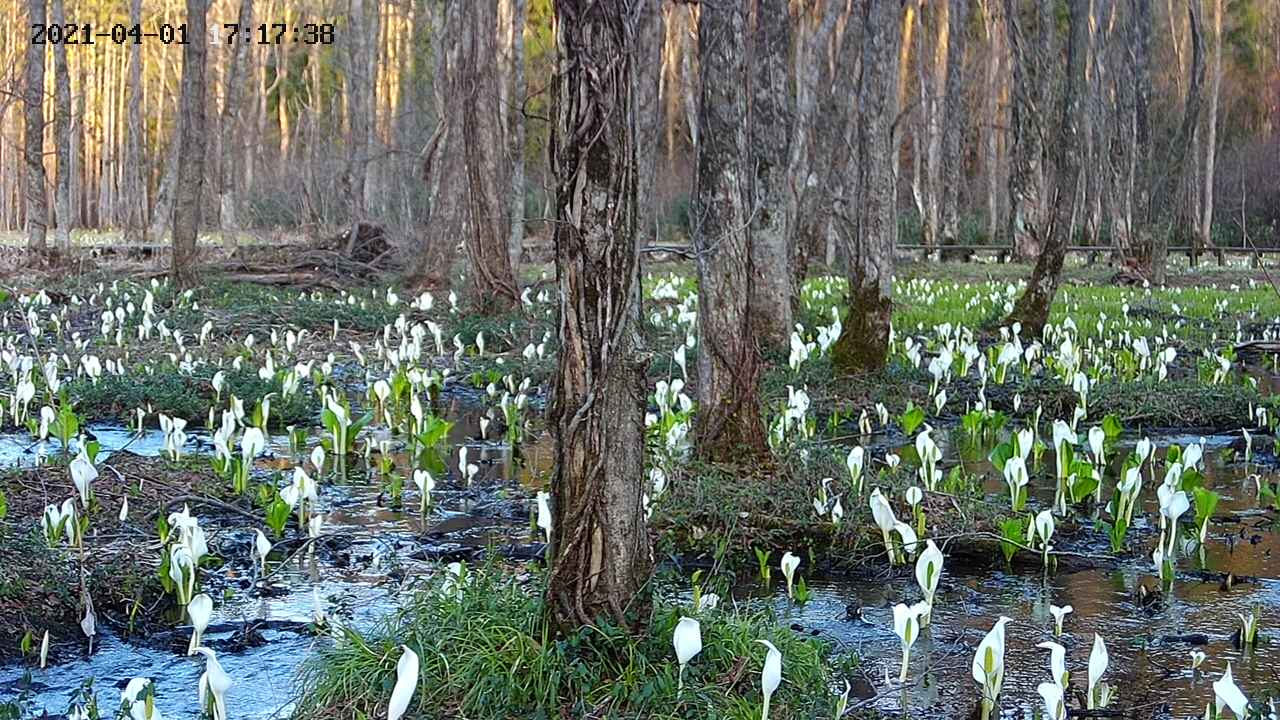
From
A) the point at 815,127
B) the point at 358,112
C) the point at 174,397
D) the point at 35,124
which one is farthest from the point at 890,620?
the point at 358,112

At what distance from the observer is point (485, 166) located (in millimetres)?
14297

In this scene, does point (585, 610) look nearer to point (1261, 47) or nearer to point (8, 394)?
point (8, 394)

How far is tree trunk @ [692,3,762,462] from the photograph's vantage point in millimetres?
6590

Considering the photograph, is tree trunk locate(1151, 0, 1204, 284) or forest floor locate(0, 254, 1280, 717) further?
tree trunk locate(1151, 0, 1204, 284)

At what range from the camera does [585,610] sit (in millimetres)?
3943

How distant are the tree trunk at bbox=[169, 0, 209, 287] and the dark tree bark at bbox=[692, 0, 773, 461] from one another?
10228mm

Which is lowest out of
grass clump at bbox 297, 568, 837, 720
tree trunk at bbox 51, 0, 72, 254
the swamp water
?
the swamp water

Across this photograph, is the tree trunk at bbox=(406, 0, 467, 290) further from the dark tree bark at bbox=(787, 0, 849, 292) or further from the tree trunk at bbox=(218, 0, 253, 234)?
the tree trunk at bbox=(218, 0, 253, 234)

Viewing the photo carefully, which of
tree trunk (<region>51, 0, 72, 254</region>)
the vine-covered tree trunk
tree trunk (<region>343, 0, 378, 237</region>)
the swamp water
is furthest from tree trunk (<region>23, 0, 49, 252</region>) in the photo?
the swamp water

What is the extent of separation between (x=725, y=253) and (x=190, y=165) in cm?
1102

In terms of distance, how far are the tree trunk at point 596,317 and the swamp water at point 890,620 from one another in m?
0.66

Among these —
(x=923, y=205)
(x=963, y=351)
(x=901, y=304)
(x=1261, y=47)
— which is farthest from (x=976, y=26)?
(x=963, y=351)

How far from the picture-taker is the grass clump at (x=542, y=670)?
3785mm

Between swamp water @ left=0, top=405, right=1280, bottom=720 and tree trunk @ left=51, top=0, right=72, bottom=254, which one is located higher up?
tree trunk @ left=51, top=0, right=72, bottom=254
